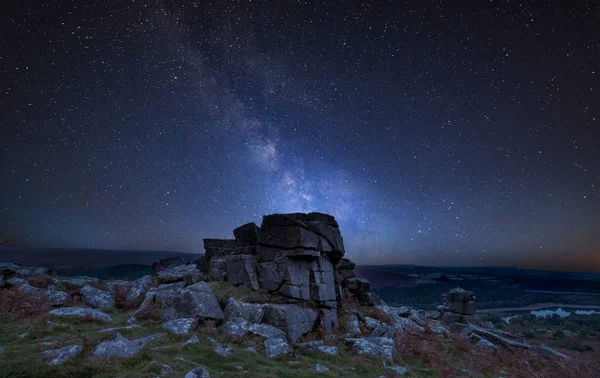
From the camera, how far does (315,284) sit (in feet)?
60.3

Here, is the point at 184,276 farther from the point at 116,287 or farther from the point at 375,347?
the point at 375,347

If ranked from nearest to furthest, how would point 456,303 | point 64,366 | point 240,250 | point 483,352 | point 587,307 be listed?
point 64,366
point 483,352
point 240,250
point 456,303
point 587,307

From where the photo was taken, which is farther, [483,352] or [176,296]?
[483,352]

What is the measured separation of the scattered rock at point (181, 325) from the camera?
38.0ft

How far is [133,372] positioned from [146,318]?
6.69m

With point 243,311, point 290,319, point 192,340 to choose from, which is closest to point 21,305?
point 192,340

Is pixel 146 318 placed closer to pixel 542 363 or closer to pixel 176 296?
pixel 176 296

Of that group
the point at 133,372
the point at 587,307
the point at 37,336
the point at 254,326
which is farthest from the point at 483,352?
the point at 587,307

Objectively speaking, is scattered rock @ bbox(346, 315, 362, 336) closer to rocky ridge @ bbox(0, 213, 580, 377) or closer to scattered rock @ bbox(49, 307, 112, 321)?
rocky ridge @ bbox(0, 213, 580, 377)

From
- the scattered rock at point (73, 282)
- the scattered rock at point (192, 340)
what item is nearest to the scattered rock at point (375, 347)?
the scattered rock at point (192, 340)

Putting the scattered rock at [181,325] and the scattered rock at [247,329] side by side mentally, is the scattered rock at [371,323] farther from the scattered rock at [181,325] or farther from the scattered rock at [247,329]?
the scattered rock at [181,325]

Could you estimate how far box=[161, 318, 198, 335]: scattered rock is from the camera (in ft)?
38.0

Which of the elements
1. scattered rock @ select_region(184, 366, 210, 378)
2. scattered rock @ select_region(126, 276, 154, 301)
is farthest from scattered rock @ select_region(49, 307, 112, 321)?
scattered rock @ select_region(184, 366, 210, 378)

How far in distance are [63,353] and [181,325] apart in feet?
14.1
